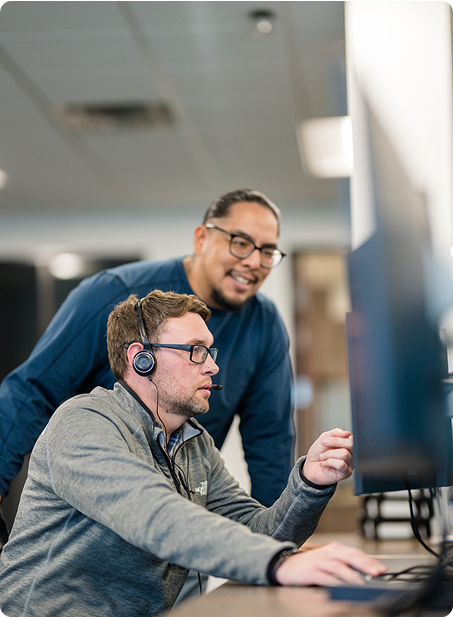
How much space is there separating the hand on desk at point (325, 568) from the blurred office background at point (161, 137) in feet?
1.48

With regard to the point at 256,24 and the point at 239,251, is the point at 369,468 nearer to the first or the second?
the point at 239,251

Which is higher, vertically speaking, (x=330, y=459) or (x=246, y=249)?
(x=246, y=249)

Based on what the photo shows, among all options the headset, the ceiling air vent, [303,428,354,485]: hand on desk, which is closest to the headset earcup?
the headset

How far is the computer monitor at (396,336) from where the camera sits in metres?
0.88

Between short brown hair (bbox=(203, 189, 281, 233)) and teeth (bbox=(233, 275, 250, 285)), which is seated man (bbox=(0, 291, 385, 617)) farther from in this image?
short brown hair (bbox=(203, 189, 281, 233))

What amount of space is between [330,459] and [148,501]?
16.0 inches

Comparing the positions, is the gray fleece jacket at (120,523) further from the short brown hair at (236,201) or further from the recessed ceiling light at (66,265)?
the recessed ceiling light at (66,265)

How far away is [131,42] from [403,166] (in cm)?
229

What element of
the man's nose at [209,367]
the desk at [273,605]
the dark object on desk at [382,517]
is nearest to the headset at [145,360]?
the man's nose at [209,367]

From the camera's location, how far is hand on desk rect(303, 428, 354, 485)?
127 cm

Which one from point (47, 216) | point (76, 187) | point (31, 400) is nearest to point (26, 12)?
point (31, 400)

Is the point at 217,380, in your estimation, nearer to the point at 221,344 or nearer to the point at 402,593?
the point at 221,344

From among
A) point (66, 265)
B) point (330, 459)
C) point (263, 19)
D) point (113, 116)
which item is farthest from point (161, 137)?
point (330, 459)

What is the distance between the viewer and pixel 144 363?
139cm
